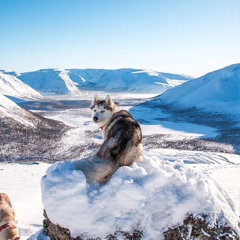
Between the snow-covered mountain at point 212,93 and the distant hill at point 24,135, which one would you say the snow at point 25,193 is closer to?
the distant hill at point 24,135

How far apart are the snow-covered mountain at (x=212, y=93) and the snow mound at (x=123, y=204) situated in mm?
92015

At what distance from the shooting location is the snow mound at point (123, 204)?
17.8ft

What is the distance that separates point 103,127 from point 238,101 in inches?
4228

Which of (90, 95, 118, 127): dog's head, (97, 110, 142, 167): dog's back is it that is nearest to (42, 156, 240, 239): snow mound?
(97, 110, 142, 167): dog's back

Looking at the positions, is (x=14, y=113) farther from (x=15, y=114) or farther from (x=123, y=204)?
(x=123, y=204)

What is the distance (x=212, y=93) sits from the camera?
388ft

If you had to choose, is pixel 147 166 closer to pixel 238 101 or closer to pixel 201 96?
pixel 238 101

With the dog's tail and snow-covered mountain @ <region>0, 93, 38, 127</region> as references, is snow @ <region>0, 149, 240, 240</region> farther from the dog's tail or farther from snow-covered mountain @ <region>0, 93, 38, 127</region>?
snow-covered mountain @ <region>0, 93, 38, 127</region>

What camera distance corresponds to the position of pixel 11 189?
64.5 ft

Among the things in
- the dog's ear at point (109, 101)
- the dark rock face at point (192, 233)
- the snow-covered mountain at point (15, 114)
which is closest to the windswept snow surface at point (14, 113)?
the snow-covered mountain at point (15, 114)

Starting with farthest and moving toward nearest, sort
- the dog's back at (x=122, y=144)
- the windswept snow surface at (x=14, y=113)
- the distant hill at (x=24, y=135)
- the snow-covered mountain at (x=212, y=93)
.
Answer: the snow-covered mountain at (x=212, y=93), the windswept snow surface at (x=14, y=113), the distant hill at (x=24, y=135), the dog's back at (x=122, y=144)

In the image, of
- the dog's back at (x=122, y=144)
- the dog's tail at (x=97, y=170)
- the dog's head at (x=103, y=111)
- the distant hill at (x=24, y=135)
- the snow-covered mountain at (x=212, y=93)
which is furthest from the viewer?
the snow-covered mountain at (x=212, y=93)

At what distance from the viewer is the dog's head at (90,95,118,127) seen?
7652 millimetres

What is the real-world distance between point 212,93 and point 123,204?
393 ft
